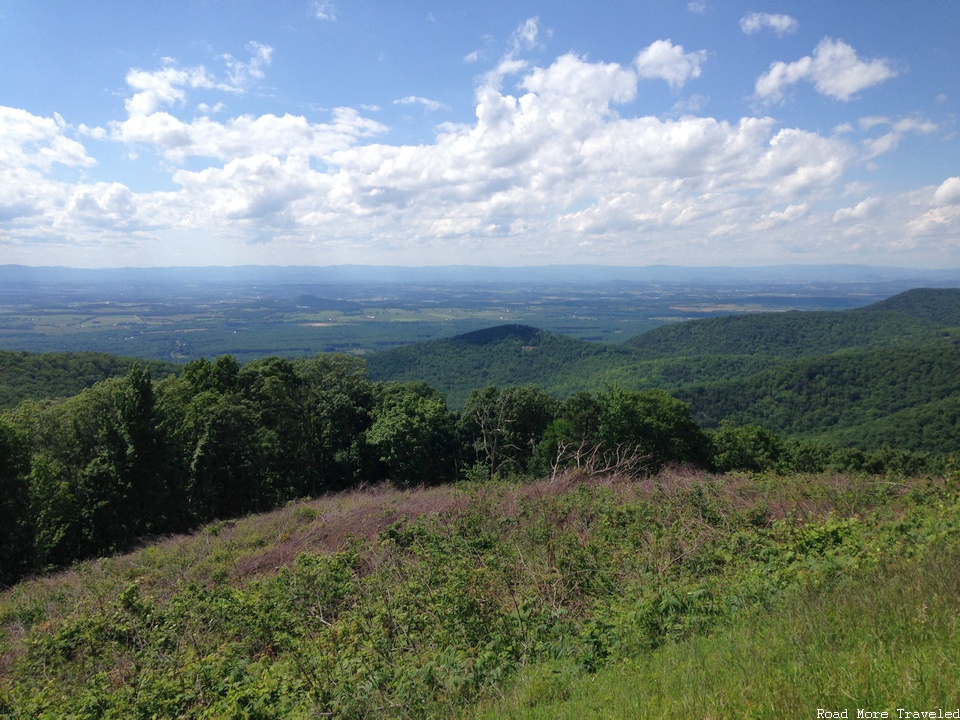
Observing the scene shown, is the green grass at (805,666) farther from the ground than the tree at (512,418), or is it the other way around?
the green grass at (805,666)

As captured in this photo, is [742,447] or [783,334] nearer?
[742,447]

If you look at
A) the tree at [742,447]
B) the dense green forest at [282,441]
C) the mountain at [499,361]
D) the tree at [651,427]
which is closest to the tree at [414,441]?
the dense green forest at [282,441]

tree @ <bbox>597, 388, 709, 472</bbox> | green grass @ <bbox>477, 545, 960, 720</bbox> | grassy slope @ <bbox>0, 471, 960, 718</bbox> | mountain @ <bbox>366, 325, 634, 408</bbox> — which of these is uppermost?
green grass @ <bbox>477, 545, 960, 720</bbox>

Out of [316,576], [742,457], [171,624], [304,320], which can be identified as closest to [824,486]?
[316,576]

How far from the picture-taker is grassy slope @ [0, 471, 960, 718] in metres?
3.81

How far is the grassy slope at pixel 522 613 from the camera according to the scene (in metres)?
3.81

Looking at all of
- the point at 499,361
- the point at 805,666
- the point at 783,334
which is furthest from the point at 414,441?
the point at 783,334

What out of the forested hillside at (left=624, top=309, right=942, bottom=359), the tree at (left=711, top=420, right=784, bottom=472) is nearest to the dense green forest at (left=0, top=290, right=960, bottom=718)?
the tree at (left=711, top=420, right=784, bottom=472)

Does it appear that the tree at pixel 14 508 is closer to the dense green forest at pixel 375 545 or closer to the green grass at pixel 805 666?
the dense green forest at pixel 375 545

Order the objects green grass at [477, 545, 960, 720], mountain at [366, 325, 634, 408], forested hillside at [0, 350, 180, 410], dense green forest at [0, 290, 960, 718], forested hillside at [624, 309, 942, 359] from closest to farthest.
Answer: green grass at [477, 545, 960, 720] → dense green forest at [0, 290, 960, 718] → forested hillside at [0, 350, 180, 410] → mountain at [366, 325, 634, 408] → forested hillside at [624, 309, 942, 359]

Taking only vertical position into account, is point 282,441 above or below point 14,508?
below

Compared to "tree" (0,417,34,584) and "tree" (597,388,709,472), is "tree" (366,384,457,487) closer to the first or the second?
"tree" (597,388,709,472)

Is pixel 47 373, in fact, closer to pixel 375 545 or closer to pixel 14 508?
pixel 14 508

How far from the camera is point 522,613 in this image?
5.69 meters
